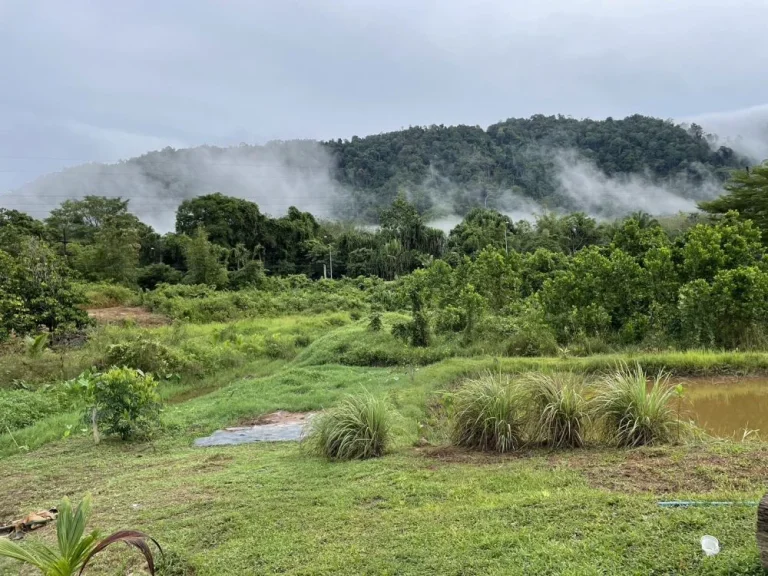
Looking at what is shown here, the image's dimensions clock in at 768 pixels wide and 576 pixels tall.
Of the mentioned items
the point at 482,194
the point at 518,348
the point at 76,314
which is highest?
the point at 482,194

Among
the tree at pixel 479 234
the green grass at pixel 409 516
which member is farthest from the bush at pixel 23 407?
the tree at pixel 479 234

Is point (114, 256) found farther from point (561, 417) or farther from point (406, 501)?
point (406, 501)

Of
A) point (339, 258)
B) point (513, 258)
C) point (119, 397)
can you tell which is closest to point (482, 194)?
point (339, 258)

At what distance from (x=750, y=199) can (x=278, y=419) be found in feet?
80.0

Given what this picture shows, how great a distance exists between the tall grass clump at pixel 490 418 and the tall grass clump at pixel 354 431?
74cm

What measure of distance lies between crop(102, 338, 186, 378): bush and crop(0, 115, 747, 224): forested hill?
66.4 metres

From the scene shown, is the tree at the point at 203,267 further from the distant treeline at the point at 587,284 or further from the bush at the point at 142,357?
the bush at the point at 142,357

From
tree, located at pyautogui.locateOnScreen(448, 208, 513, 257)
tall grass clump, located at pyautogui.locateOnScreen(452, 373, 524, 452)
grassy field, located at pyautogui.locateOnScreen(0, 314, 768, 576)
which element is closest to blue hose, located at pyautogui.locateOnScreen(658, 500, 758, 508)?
grassy field, located at pyautogui.locateOnScreen(0, 314, 768, 576)

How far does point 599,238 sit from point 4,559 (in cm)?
4101

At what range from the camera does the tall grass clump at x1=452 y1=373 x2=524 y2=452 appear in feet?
16.8

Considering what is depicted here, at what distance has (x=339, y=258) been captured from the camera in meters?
48.2

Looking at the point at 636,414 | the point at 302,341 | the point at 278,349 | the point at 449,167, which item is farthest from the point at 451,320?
the point at 449,167

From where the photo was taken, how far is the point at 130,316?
23094 mm

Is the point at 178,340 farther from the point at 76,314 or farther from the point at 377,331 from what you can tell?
the point at 377,331
